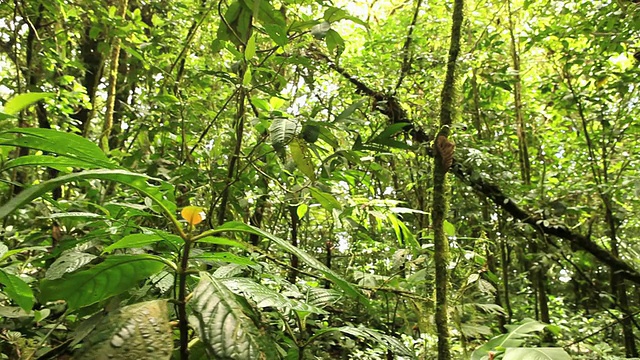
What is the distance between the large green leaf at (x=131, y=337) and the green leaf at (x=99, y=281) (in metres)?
0.11

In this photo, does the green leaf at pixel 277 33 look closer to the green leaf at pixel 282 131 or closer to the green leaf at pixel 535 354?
the green leaf at pixel 282 131

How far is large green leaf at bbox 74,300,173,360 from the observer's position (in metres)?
0.47

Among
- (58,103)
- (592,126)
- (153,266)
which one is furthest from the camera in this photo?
(592,126)

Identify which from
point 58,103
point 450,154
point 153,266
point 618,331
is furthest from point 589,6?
point 58,103

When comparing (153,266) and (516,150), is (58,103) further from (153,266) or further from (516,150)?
(516,150)

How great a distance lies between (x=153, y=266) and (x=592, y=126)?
3811 millimetres

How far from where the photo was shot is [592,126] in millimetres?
3418

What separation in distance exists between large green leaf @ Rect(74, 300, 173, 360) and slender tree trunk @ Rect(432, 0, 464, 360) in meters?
0.97

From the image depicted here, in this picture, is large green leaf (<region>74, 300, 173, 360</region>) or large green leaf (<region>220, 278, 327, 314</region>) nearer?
large green leaf (<region>74, 300, 173, 360</region>)

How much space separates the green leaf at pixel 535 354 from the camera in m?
1.18

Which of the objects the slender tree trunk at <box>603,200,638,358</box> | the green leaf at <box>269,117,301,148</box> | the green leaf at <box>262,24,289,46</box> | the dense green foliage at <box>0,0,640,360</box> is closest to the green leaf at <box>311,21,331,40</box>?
the dense green foliage at <box>0,0,640,360</box>

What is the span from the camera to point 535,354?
120 centimetres

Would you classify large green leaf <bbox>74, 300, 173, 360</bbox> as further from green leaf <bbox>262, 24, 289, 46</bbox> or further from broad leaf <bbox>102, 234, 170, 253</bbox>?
green leaf <bbox>262, 24, 289, 46</bbox>

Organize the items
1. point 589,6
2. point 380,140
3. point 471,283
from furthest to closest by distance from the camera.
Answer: point 589,6
point 471,283
point 380,140
